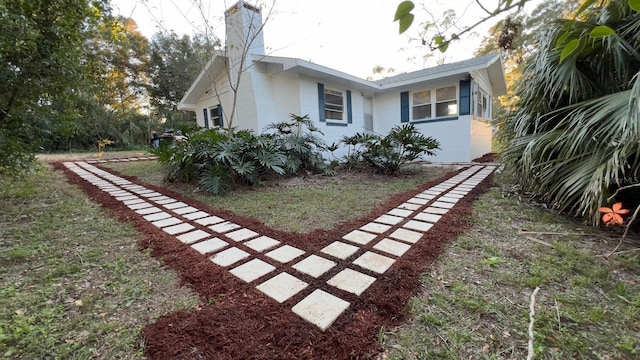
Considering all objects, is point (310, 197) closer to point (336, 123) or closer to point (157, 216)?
point (157, 216)

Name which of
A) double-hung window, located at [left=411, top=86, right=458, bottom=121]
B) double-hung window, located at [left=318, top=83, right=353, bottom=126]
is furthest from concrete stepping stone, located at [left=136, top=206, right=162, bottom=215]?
double-hung window, located at [left=411, top=86, right=458, bottom=121]

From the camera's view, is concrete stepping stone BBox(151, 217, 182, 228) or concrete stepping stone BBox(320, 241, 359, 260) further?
concrete stepping stone BBox(151, 217, 182, 228)

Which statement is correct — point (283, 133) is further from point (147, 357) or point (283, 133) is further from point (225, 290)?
point (147, 357)

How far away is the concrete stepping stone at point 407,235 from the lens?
2.35m

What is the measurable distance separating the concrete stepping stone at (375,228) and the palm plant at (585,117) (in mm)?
1675

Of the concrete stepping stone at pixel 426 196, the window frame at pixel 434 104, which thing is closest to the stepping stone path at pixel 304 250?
the concrete stepping stone at pixel 426 196

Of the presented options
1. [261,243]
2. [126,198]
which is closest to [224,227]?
[261,243]

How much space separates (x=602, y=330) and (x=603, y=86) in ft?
8.39

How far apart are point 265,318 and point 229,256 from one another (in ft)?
2.68

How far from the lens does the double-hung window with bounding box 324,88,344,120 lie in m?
7.51

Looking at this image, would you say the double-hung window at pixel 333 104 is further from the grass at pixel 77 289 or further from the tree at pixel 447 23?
the tree at pixel 447 23

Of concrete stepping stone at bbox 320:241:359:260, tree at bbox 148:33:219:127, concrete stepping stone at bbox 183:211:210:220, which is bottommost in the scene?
concrete stepping stone at bbox 320:241:359:260

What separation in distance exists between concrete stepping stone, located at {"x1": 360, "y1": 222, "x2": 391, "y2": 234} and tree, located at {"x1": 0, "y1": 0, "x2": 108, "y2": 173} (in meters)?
3.82

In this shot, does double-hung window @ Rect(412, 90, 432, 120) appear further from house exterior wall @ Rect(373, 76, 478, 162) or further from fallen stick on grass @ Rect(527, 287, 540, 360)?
fallen stick on grass @ Rect(527, 287, 540, 360)
